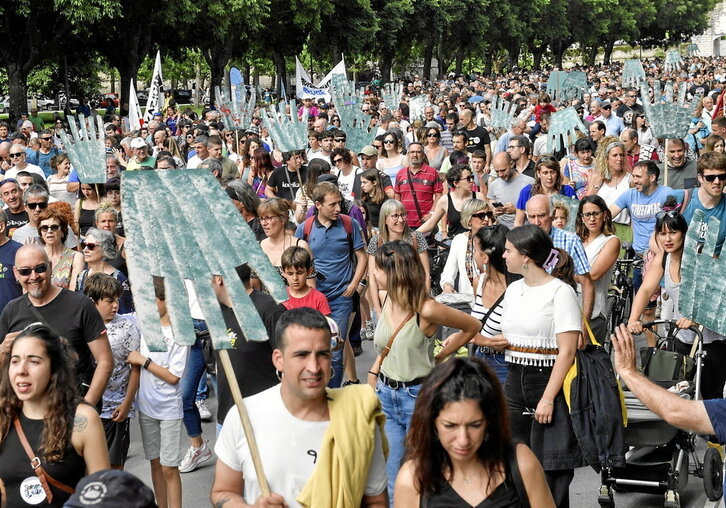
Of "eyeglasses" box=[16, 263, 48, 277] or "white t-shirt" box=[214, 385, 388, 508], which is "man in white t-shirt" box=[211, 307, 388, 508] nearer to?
"white t-shirt" box=[214, 385, 388, 508]

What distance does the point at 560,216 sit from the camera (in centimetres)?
811

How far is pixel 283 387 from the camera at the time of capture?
3682 mm

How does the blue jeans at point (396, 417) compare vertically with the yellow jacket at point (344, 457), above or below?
below

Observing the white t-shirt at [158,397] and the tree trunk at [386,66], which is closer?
the white t-shirt at [158,397]

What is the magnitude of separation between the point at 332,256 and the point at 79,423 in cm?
445

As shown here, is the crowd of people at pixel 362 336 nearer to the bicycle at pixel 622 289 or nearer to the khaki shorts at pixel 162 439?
the khaki shorts at pixel 162 439

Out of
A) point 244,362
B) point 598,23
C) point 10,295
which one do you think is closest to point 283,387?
point 244,362

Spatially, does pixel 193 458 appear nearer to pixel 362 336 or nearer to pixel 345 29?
pixel 362 336

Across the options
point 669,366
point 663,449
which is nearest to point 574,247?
point 669,366

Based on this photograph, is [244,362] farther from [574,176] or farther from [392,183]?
[574,176]

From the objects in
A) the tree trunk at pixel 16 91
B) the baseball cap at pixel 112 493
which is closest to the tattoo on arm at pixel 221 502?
the baseball cap at pixel 112 493

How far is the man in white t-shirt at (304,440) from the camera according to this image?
3518 millimetres

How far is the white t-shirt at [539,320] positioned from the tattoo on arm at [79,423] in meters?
2.17

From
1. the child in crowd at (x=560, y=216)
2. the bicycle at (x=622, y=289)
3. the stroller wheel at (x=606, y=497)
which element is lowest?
the stroller wheel at (x=606, y=497)
